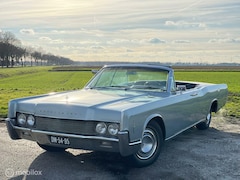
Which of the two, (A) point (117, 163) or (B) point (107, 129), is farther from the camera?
(A) point (117, 163)

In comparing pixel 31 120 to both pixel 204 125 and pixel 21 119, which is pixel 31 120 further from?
pixel 204 125

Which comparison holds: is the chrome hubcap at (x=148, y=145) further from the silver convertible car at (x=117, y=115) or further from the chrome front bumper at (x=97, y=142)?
the chrome front bumper at (x=97, y=142)

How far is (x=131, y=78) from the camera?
5953mm

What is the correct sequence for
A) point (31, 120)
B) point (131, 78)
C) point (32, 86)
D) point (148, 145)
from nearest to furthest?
point (31, 120) < point (148, 145) < point (131, 78) < point (32, 86)

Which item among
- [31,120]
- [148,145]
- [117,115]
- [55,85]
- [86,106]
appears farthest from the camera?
[55,85]

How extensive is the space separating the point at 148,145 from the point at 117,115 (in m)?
0.95

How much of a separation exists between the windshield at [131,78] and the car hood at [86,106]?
2.02ft

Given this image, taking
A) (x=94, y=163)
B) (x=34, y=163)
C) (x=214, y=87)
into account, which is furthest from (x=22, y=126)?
(x=214, y=87)

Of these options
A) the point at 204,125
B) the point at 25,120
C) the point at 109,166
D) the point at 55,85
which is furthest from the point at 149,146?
the point at 55,85

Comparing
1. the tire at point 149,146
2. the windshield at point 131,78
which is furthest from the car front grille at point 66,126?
the windshield at point 131,78

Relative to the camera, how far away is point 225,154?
5207 mm

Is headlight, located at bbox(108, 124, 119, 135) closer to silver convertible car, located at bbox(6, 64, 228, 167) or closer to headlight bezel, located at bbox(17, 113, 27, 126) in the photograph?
silver convertible car, located at bbox(6, 64, 228, 167)

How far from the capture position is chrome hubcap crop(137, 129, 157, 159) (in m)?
4.50

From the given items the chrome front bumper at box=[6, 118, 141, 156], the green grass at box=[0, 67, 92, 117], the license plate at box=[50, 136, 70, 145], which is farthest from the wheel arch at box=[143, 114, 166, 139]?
the green grass at box=[0, 67, 92, 117]
